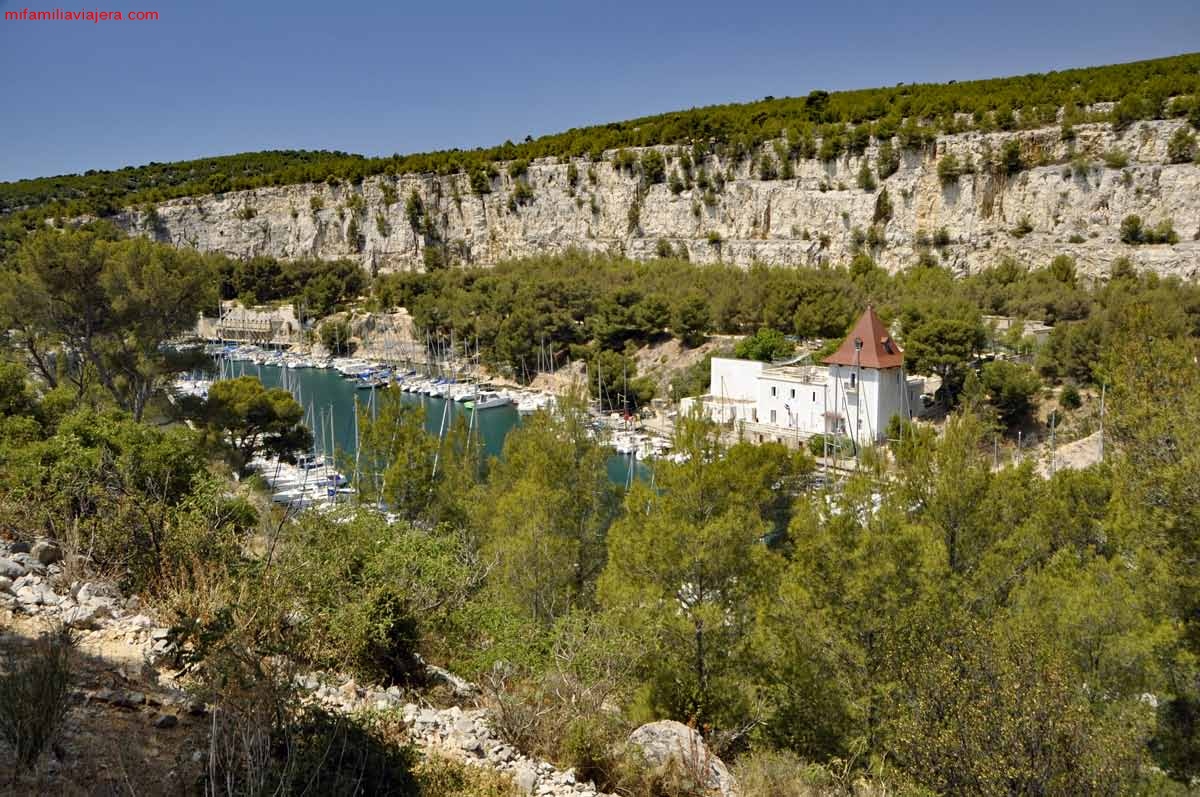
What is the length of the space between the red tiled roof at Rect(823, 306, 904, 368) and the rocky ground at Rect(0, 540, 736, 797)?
79.7 ft

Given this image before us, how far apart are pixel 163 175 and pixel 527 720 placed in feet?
308

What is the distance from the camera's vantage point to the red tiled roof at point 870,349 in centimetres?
2883

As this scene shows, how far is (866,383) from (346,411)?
80.8ft

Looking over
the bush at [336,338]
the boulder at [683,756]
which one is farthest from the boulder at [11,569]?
the bush at [336,338]

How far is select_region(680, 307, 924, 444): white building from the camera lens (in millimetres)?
28953

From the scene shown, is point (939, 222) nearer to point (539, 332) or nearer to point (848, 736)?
point (539, 332)

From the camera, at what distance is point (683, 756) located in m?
5.94

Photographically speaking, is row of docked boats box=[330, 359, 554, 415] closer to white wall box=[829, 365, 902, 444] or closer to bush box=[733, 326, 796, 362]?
bush box=[733, 326, 796, 362]

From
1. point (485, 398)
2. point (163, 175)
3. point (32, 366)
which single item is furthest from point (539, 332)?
point (163, 175)

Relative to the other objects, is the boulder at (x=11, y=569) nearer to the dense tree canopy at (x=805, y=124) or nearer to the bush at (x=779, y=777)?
the bush at (x=779, y=777)

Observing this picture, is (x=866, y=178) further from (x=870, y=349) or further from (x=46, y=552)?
(x=46, y=552)

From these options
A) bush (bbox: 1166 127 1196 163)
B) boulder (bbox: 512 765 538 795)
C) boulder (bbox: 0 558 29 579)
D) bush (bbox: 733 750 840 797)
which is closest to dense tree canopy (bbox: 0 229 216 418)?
boulder (bbox: 0 558 29 579)

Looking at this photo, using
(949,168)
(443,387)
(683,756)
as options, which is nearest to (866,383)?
(949,168)

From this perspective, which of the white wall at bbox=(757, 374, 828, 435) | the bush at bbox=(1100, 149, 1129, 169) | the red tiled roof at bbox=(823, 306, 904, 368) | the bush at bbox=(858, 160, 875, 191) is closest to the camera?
the red tiled roof at bbox=(823, 306, 904, 368)
